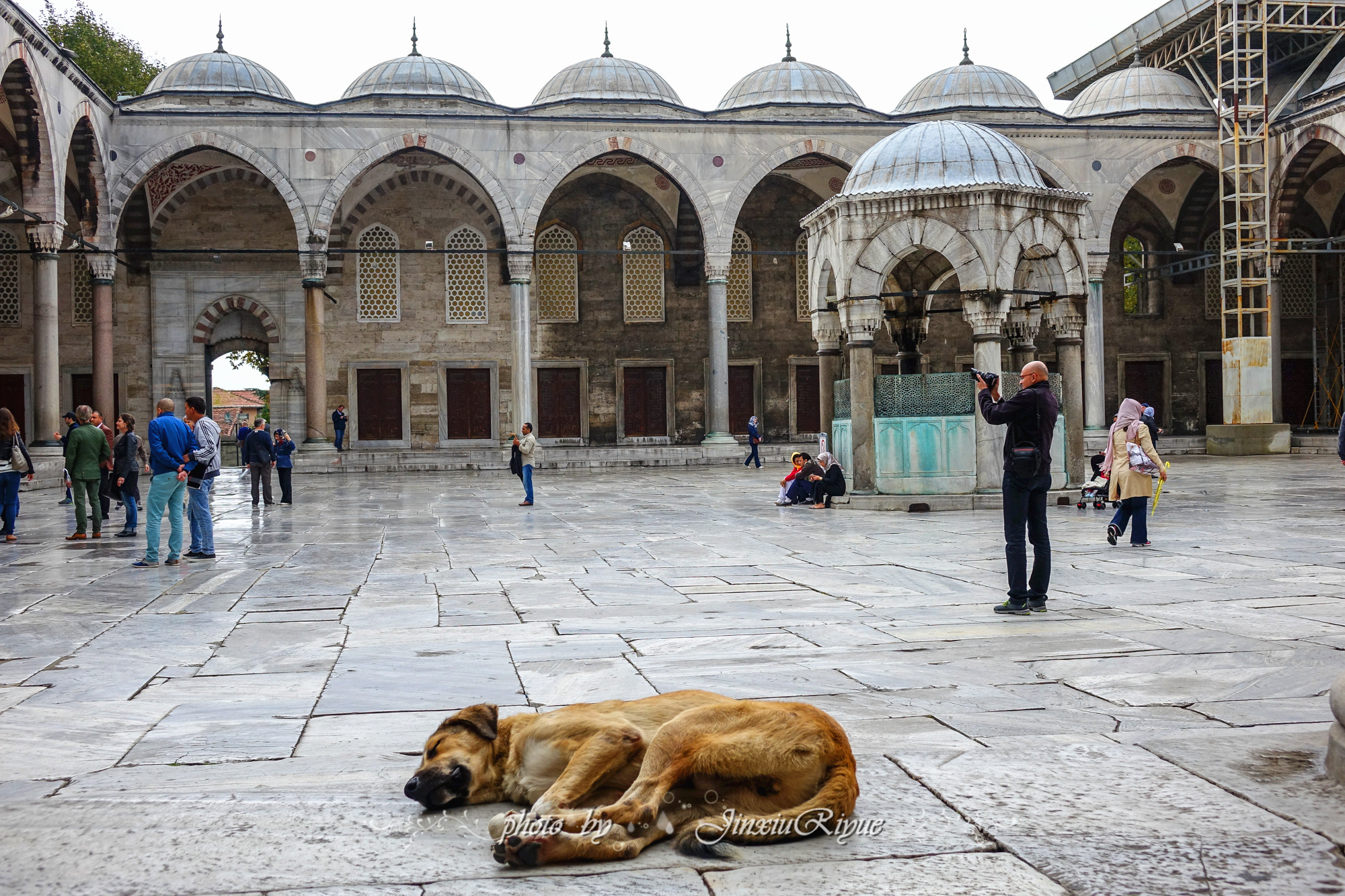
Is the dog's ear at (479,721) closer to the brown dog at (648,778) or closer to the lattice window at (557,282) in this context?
the brown dog at (648,778)

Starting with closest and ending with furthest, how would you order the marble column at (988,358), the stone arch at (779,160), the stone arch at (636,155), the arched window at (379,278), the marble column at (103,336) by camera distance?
1. the marble column at (988,358)
2. the marble column at (103,336)
3. the stone arch at (636,155)
4. the stone arch at (779,160)
5. the arched window at (379,278)

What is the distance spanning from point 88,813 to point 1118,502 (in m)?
Result: 7.29

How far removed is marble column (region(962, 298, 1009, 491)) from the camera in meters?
11.4

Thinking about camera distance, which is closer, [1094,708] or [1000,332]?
[1094,708]

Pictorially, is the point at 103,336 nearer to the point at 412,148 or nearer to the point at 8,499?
the point at 412,148

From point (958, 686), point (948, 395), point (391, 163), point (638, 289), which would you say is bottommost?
point (958, 686)

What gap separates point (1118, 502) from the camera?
8234mm

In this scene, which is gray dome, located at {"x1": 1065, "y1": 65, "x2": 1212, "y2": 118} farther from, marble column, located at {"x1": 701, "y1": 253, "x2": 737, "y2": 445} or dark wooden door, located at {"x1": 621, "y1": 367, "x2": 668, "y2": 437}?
dark wooden door, located at {"x1": 621, "y1": 367, "x2": 668, "y2": 437}

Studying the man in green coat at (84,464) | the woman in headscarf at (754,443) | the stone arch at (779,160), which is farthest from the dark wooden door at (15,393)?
the man in green coat at (84,464)

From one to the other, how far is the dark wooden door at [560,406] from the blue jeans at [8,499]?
54.6ft

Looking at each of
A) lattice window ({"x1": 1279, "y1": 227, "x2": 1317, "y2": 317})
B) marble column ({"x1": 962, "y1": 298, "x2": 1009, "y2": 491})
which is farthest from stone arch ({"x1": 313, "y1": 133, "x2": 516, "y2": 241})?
lattice window ({"x1": 1279, "y1": 227, "x2": 1317, "y2": 317})

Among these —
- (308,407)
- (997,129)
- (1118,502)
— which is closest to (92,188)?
(308,407)

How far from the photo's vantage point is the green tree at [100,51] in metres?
27.4

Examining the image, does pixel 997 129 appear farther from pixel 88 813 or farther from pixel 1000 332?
pixel 88 813
